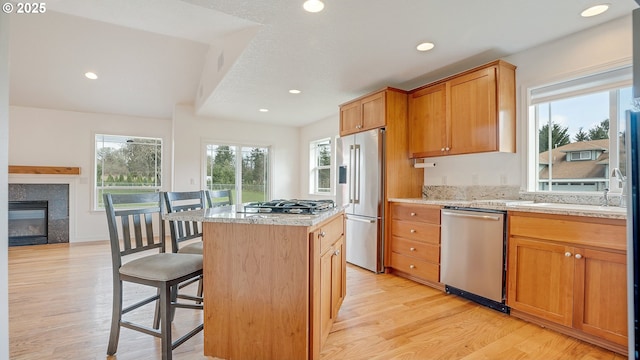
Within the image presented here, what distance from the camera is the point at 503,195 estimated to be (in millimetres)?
2992

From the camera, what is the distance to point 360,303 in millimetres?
2660

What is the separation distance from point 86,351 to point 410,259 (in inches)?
112

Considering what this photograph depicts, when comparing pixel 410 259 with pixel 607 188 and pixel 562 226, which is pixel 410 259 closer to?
pixel 562 226

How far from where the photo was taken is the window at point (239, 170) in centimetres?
583

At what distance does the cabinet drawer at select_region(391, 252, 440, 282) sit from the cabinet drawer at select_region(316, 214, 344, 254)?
1.18m

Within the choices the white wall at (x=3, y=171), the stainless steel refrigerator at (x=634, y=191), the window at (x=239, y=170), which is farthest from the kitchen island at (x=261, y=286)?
the window at (x=239, y=170)

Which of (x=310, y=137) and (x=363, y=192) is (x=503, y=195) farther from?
(x=310, y=137)

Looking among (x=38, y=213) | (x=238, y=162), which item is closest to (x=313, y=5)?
(x=238, y=162)

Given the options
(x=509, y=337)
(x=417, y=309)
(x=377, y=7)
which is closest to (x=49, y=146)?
(x=377, y=7)

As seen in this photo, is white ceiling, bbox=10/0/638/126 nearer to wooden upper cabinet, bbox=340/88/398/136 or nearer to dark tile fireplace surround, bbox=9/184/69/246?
wooden upper cabinet, bbox=340/88/398/136

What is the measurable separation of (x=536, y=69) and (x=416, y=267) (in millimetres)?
2230

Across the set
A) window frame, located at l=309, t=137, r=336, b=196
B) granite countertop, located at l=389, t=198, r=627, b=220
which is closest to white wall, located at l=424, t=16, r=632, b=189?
granite countertop, located at l=389, t=198, r=627, b=220

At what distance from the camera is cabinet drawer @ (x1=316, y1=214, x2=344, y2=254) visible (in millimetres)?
1847

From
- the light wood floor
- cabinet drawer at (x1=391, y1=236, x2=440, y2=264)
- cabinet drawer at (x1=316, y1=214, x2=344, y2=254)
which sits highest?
cabinet drawer at (x1=316, y1=214, x2=344, y2=254)
